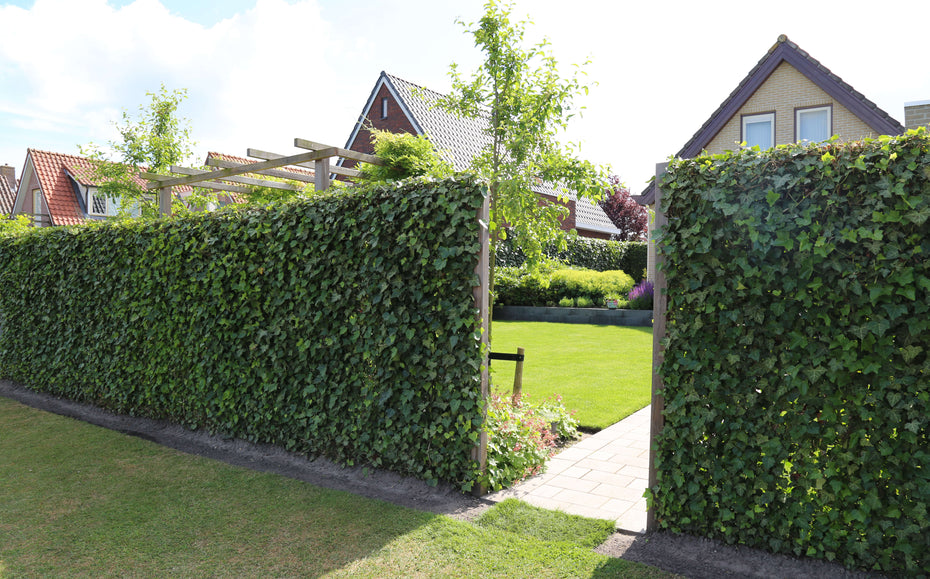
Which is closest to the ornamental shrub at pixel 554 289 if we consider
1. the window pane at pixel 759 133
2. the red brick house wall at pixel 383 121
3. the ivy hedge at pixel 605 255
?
the ivy hedge at pixel 605 255

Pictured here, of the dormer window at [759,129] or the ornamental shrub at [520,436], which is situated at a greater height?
the dormer window at [759,129]

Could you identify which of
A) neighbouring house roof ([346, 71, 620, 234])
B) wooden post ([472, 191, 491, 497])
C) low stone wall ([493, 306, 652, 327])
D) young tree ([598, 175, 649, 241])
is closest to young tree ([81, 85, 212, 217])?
neighbouring house roof ([346, 71, 620, 234])

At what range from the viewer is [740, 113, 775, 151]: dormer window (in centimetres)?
1691

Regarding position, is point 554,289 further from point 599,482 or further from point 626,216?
point 626,216

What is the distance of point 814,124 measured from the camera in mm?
16484

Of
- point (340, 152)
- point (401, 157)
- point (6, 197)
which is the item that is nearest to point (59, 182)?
point (6, 197)

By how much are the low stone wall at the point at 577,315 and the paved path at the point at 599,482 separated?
33.4 ft

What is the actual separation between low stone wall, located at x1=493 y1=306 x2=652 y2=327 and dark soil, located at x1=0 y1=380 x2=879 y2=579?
11.8 meters

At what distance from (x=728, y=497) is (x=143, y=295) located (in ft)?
21.5

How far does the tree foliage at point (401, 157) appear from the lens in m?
6.64

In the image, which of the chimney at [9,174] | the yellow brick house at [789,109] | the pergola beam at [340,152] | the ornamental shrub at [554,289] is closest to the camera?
the pergola beam at [340,152]

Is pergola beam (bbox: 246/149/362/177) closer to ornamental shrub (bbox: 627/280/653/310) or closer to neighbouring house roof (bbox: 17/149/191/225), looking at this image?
ornamental shrub (bbox: 627/280/653/310)

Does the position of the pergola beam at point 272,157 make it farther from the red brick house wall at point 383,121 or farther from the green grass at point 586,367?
the red brick house wall at point 383,121

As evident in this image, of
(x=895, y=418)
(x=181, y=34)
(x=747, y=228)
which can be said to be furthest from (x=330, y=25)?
(x=895, y=418)
